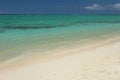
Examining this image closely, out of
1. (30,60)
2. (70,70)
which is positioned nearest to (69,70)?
(70,70)

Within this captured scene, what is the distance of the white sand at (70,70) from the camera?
567cm

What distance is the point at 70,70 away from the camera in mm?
6309

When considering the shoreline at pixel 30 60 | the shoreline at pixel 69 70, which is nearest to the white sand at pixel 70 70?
the shoreline at pixel 69 70

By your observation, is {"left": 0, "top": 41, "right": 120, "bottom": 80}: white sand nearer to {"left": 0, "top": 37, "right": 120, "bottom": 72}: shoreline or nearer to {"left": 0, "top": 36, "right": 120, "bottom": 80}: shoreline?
{"left": 0, "top": 36, "right": 120, "bottom": 80}: shoreline

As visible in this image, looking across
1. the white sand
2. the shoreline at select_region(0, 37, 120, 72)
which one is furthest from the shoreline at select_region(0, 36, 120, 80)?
the shoreline at select_region(0, 37, 120, 72)

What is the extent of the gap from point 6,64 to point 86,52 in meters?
2.72

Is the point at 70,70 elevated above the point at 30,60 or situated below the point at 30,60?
below

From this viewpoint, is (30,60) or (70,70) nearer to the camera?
(70,70)

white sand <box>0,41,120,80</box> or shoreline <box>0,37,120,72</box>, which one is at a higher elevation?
shoreline <box>0,37,120,72</box>

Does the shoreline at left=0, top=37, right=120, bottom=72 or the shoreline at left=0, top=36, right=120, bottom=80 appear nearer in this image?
the shoreline at left=0, top=36, right=120, bottom=80

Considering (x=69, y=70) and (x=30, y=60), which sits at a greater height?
(x=30, y=60)

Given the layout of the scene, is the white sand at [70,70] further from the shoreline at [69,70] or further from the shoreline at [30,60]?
the shoreline at [30,60]

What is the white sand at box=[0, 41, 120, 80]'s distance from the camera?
5668 millimetres

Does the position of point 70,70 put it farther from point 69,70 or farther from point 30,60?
point 30,60
